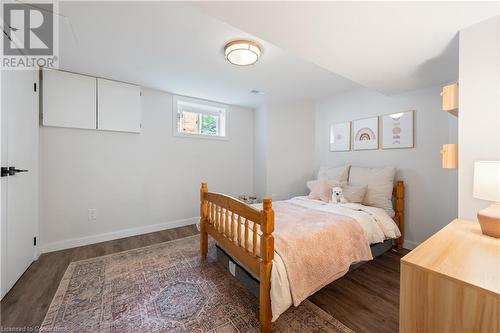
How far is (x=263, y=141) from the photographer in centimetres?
398

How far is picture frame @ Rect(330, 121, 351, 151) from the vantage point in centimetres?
339

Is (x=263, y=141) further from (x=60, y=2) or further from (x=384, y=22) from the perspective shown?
(x=60, y=2)

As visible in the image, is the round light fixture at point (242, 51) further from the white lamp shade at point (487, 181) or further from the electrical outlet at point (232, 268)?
the electrical outlet at point (232, 268)

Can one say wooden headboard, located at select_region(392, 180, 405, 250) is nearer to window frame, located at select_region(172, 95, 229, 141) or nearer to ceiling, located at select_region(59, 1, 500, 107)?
ceiling, located at select_region(59, 1, 500, 107)

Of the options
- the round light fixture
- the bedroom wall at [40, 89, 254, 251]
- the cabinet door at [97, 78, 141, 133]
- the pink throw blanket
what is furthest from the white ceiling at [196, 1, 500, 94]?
the bedroom wall at [40, 89, 254, 251]

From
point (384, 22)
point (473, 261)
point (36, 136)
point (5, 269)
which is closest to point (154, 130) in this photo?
point (36, 136)

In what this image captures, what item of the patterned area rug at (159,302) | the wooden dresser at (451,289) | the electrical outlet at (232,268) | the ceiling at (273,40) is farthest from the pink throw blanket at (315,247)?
the ceiling at (273,40)

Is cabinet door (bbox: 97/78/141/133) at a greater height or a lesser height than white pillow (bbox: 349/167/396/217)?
greater

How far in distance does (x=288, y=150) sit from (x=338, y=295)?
2.67m

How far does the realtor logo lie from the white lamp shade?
10.1 feet

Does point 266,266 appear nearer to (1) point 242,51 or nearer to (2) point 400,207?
(1) point 242,51

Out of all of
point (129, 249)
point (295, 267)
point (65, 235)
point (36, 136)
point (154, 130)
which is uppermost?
point (154, 130)

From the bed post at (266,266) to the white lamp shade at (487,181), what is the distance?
4.16ft

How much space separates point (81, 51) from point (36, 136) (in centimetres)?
116
